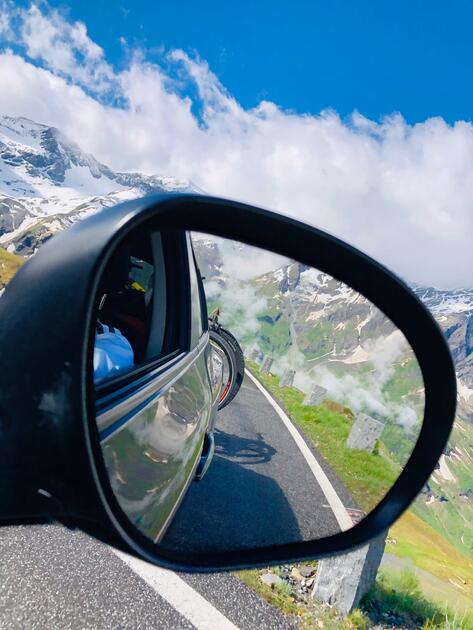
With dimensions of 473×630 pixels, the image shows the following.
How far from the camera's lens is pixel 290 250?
1777 millimetres

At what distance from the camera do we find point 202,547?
1552 mm

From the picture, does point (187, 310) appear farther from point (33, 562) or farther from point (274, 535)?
point (33, 562)

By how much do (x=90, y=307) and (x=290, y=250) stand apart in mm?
1027

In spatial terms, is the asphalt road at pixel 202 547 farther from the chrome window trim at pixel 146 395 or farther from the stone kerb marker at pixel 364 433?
the chrome window trim at pixel 146 395

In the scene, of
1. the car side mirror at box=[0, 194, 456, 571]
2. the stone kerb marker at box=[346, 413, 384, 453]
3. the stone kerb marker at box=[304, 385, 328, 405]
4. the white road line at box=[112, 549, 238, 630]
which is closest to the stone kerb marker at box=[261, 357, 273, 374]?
the car side mirror at box=[0, 194, 456, 571]

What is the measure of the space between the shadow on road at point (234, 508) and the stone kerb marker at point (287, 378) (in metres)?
0.45

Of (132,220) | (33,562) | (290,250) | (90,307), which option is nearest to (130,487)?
(90,307)

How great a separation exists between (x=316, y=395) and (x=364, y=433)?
0.29 m

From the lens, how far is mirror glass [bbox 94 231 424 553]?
1.54 metres

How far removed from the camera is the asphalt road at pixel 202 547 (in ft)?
5.88

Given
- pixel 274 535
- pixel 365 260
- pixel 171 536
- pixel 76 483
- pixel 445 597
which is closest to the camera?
pixel 76 483

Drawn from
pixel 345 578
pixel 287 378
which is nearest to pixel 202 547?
pixel 287 378

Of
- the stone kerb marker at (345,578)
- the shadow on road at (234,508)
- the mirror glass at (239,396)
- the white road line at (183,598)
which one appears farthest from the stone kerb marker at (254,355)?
the stone kerb marker at (345,578)

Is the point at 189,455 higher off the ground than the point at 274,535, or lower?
higher
